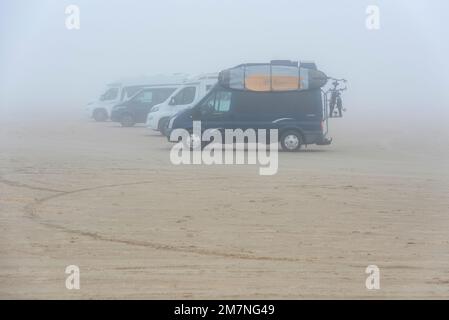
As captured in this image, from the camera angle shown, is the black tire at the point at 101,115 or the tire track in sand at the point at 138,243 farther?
the black tire at the point at 101,115

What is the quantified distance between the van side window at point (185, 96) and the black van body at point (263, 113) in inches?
216

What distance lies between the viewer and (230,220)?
11.7 m

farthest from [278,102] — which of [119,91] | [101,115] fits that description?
[101,115]

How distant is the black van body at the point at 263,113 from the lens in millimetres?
22781

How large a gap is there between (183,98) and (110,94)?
33.0 feet

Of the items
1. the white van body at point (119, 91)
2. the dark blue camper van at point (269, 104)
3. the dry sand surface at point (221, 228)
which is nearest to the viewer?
the dry sand surface at point (221, 228)

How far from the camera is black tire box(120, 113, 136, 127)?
112ft

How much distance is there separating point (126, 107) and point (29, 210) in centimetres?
2195

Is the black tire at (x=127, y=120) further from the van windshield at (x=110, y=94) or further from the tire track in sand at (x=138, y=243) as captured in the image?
the tire track in sand at (x=138, y=243)

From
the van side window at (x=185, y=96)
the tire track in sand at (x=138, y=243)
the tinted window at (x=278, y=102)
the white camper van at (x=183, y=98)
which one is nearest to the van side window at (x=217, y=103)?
the tinted window at (x=278, y=102)

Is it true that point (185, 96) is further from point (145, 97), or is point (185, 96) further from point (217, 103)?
point (217, 103)

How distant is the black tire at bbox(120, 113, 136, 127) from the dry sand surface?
13858 mm

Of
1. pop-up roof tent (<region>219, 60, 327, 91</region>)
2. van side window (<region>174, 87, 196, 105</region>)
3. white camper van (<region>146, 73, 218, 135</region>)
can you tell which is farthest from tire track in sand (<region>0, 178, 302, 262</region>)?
van side window (<region>174, 87, 196, 105</region>)

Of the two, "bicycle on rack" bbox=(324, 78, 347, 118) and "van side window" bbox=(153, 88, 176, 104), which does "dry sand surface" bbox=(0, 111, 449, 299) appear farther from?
"van side window" bbox=(153, 88, 176, 104)
